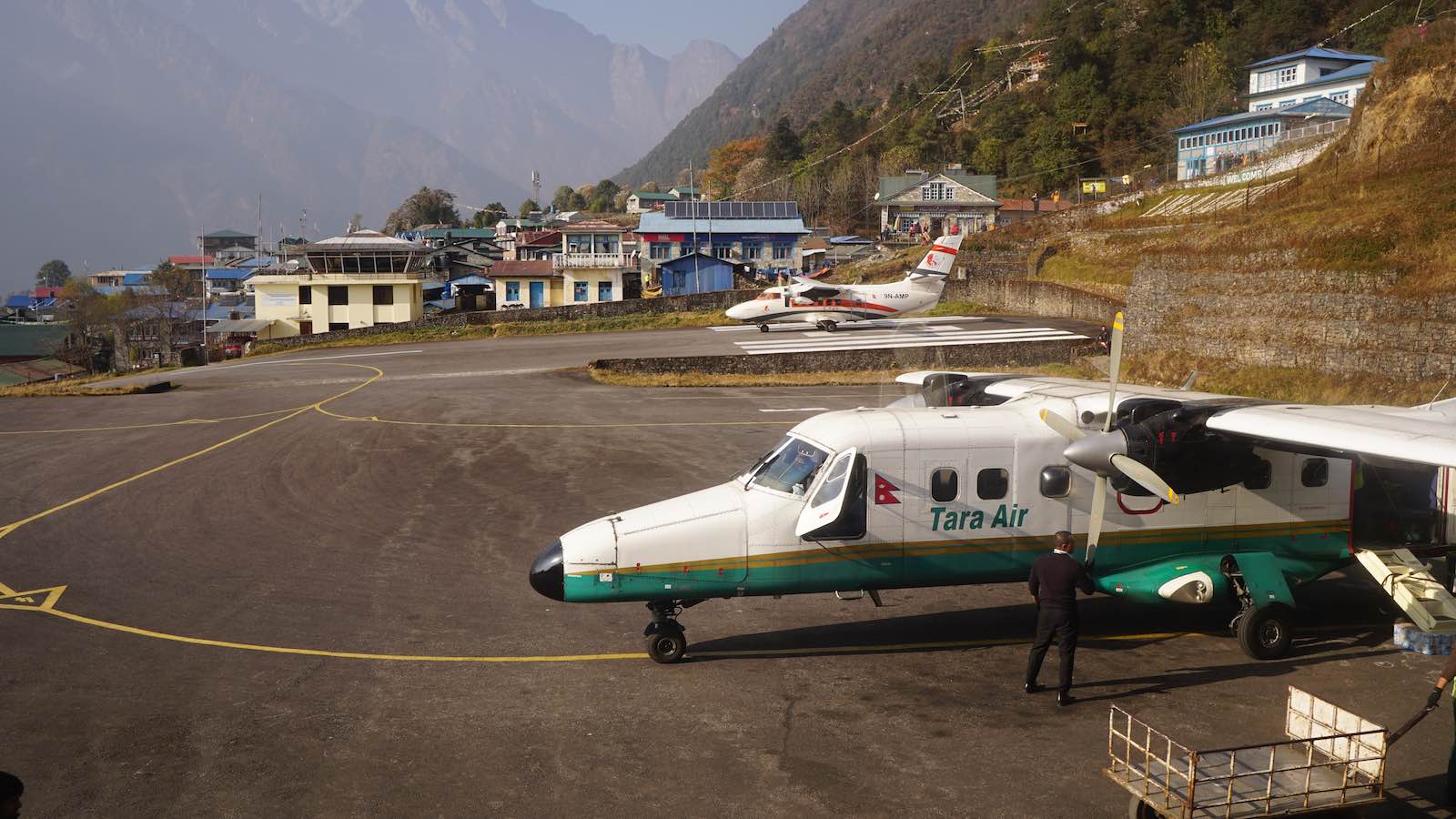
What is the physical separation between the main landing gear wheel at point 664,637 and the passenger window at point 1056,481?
210 inches

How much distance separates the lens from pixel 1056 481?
1388cm

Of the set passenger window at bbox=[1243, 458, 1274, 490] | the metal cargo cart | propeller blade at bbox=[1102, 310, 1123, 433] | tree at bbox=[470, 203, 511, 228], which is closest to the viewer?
the metal cargo cart

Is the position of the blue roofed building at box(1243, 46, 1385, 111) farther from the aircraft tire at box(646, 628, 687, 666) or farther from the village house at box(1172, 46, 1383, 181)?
the aircraft tire at box(646, 628, 687, 666)

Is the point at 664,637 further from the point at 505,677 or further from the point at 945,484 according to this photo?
the point at 945,484

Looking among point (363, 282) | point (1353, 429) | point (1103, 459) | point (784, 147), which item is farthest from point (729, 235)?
point (1353, 429)

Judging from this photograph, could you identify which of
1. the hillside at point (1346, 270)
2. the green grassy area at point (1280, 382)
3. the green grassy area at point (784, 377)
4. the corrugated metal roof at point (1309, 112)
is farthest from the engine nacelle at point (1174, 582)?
the corrugated metal roof at point (1309, 112)

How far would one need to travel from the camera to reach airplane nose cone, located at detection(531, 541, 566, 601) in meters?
12.9

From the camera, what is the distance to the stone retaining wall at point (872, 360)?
43031mm

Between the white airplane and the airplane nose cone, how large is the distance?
4129 cm

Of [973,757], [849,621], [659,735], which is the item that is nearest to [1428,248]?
[849,621]

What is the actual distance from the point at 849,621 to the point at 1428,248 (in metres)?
26.3

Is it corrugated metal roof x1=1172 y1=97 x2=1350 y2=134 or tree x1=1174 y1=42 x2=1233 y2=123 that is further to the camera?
tree x1=1174 y1=42 x2=1233 y2=123

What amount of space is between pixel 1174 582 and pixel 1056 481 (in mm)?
2286

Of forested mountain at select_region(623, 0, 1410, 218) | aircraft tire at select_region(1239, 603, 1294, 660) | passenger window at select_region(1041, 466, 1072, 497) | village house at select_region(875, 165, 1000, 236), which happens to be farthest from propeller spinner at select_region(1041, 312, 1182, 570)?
village house at select_region(875, 165, 1000, 236)
